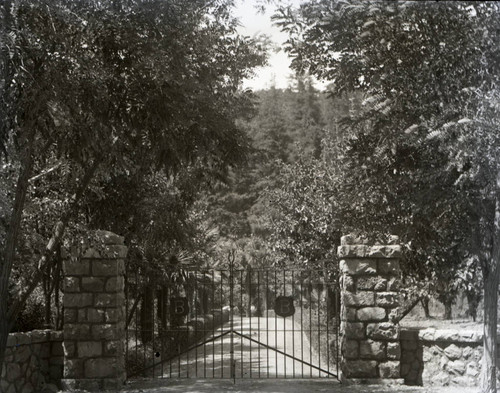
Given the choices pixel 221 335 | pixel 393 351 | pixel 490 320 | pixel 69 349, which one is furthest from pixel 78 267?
pixel 490 320

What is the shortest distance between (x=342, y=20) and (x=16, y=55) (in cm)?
377

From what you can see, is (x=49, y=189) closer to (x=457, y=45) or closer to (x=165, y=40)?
(x=165, y=40)

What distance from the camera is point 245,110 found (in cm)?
1143

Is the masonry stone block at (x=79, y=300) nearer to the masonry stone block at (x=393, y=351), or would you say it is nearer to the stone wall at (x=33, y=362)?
the stone wall at (x=33, y=362)

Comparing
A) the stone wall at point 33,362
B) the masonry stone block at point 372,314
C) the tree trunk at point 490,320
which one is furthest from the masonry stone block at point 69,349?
the tree trunk at point 490,320

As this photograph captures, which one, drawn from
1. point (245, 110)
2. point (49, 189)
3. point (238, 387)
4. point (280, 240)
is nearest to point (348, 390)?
point (238, 387)

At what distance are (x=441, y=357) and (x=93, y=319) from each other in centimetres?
500

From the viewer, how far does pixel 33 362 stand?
32.8 ft

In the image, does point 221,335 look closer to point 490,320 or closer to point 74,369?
point 74,369

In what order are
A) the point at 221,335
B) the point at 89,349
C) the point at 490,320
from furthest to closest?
1. the point at 221,335
2. the point at 89,349
3. the point at 490,320

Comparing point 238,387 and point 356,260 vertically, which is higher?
point 356,260

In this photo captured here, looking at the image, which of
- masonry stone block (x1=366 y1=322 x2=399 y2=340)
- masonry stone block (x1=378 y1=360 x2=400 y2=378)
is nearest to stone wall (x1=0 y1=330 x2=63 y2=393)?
masonry stone block (x1=366 y1=322 x2=399 y2=340)

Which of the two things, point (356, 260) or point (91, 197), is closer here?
point (356, 260)

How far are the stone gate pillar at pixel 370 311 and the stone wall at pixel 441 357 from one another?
0.85ft
